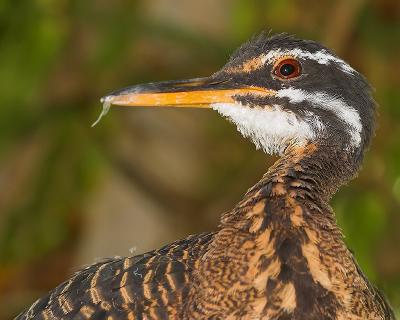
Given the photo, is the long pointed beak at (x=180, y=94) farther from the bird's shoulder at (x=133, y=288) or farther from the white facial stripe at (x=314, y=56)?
the bird's shoulder at (x=133, y=288)

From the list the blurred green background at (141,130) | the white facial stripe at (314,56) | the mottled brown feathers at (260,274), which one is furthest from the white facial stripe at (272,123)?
the blurred green background at (141,130)

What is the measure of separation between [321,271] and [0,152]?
4.55 meters

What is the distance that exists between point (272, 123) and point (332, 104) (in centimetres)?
32

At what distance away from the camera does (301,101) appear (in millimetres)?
4891

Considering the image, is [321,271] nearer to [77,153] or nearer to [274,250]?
[274,250]

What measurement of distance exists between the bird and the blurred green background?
4.69 feet

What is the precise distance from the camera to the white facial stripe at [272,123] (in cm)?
490

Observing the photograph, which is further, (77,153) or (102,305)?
(77,153)

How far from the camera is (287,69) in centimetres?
492

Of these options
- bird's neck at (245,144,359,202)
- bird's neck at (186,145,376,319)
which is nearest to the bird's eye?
bird's neck at (245,144,359,202)

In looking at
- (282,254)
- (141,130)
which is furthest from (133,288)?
(141,130)

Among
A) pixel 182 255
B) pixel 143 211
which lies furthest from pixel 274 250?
pixel 143 211

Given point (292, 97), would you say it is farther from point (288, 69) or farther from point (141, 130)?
point (141, 130)

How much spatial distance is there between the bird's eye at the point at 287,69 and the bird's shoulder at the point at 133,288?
2.97 feet
